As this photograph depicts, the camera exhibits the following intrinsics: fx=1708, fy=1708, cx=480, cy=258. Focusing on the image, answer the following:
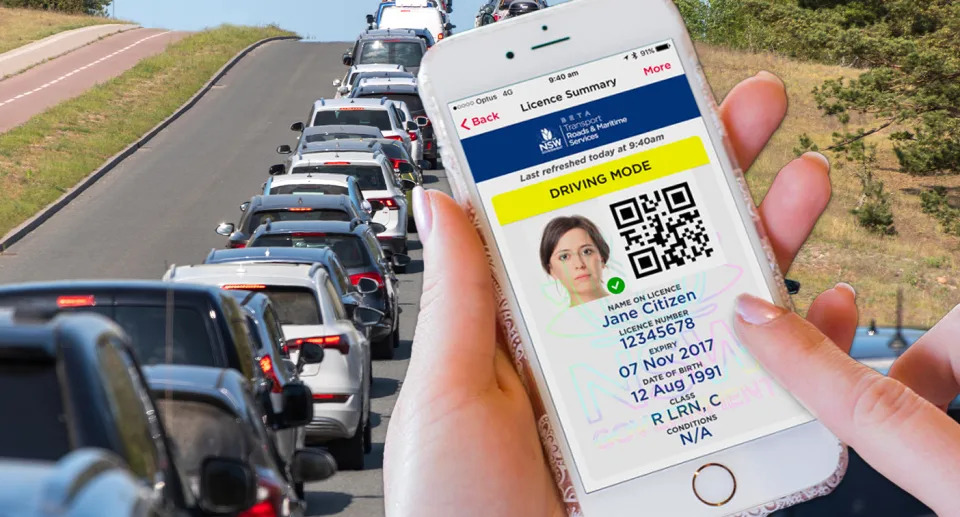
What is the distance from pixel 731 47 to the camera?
214 ft

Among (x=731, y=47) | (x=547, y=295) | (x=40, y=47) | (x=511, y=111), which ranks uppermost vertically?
(x=511, y=111)

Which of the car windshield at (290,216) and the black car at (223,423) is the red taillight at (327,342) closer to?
the black car at (223,423)

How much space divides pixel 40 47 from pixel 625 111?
236 feet

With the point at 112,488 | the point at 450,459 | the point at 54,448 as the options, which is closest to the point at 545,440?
the point at 450,459

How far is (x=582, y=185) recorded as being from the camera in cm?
410

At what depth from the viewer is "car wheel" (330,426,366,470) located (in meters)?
12.3

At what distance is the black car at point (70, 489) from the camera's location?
1.93m

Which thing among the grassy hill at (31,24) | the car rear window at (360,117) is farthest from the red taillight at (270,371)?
the grassy hill at (31,24)

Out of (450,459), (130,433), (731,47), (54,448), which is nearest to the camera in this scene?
(54,448)

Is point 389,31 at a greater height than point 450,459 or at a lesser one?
lesser

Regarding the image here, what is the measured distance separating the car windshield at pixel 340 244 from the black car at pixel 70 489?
15.0m

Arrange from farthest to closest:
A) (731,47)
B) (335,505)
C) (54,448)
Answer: (731,47)
(335,505)
(54,448)

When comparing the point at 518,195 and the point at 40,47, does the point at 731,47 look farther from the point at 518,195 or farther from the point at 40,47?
the point at 518,195

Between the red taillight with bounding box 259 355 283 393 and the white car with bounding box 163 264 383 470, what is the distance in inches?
82.3
